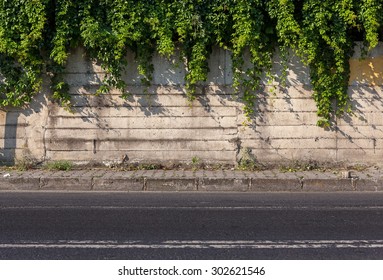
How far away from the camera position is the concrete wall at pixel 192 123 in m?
11.9

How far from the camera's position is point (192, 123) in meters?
11.9

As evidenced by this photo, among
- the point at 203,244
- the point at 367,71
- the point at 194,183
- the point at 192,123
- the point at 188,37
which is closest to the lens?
the point at 203,244

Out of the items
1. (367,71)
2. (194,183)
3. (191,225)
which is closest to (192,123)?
(194,183)

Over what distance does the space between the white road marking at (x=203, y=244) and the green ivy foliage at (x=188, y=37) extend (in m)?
5.55

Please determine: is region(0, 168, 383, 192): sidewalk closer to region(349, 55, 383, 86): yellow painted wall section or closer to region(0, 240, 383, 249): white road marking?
region(349, 55, 383, 86): yellow painted wall section

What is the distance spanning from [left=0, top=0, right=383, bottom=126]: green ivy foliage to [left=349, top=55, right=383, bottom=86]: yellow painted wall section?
0.18 meters

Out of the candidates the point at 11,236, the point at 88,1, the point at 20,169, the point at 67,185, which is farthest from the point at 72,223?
the point at 88,1

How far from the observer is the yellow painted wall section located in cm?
1180

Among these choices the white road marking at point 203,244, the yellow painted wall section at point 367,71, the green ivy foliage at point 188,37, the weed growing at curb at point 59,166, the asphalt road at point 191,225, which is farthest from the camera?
the yellow painted wall section at point 367,71

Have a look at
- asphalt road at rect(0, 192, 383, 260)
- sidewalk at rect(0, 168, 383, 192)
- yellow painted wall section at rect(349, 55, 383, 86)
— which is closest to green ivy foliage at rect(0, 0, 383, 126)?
yellow painted wall section at rect(349, 55, 383, 86)

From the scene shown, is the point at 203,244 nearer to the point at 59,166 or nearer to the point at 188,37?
the point at 59,166

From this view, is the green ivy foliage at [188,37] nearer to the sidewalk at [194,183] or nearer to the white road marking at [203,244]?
the sidewalk at [194,183]

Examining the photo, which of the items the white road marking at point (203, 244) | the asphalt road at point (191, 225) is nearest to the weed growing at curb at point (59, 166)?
the asphalt road at point (191, 225)

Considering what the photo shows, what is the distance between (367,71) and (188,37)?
11.3 feet
